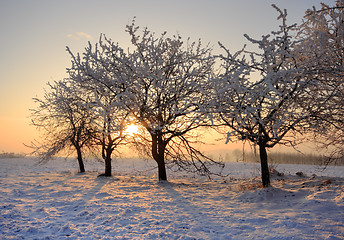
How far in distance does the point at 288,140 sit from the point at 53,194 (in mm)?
9449

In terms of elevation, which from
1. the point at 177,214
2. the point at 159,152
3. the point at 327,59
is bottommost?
the point at 177,214

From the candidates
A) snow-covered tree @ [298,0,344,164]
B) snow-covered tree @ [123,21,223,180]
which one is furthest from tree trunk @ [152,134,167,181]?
snow-covered tree @ [298,0,344,164]

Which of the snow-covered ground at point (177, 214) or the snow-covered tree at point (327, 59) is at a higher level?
the snow-covered tree at point (327, 59)

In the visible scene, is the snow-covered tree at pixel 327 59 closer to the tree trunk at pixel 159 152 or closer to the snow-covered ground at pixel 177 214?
the snow-covered ground at pixel 177 214

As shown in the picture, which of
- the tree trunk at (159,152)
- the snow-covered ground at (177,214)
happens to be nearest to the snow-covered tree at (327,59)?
the snow-covered ground at (177,214)

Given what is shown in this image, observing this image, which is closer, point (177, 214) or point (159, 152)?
point (177, 214)

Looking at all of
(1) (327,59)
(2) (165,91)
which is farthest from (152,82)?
(1) (327,59)

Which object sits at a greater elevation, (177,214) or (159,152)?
(159,152)

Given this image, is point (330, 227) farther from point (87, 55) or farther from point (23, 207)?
point (87, 55)

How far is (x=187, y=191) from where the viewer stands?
10.2 meters

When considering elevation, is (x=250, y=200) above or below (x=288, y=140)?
below

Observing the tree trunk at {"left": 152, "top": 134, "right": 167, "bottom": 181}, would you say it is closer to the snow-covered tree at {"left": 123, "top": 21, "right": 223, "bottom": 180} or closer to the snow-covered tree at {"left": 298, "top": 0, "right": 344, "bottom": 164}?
the snow-covered tree at {"left": 123, "top": 21, "right": 223, "bottom": 180}

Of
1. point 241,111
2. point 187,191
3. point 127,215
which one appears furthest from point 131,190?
A: point 241,111

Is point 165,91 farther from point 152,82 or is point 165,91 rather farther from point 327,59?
point 327,59
